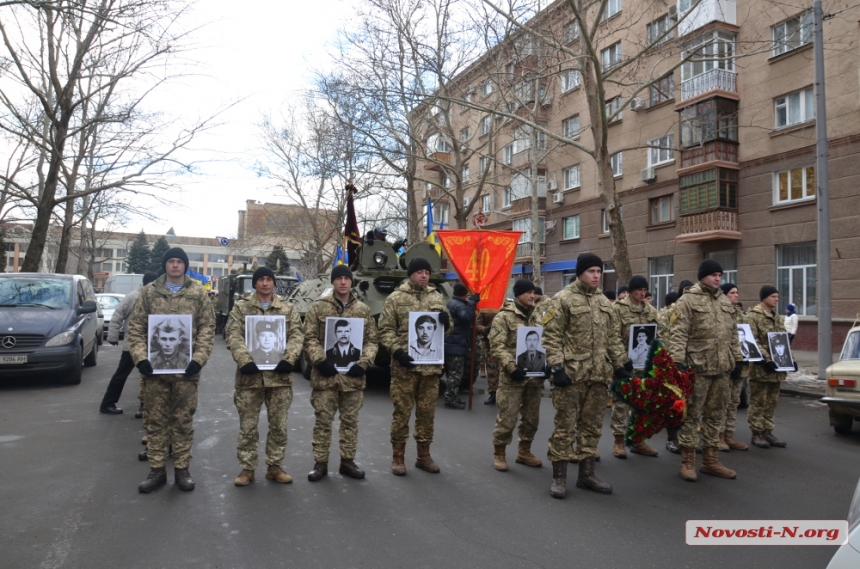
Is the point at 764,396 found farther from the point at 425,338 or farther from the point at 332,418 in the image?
the point at 332,418

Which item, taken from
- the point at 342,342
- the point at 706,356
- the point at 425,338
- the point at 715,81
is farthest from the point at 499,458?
the point at 715,81

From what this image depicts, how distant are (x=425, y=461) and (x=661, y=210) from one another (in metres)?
21.5

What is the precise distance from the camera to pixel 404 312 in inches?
241

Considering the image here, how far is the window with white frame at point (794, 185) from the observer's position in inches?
762

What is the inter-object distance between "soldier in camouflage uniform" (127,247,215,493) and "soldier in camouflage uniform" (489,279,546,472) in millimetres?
2631

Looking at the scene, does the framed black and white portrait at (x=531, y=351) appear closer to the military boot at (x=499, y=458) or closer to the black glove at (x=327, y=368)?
the military boot at (x=499, y=458)

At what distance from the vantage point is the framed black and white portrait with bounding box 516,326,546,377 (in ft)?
19.6

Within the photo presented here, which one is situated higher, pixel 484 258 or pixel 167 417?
pixel 484 258

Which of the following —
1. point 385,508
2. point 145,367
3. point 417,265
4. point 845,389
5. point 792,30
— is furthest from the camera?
point 792,30

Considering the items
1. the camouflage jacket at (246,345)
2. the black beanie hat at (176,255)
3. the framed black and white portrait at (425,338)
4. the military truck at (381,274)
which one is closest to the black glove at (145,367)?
the camouflage jacket at (246,345)

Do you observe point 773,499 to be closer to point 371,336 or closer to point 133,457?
point 371,336

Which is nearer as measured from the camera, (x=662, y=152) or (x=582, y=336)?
(x=582, y=336)

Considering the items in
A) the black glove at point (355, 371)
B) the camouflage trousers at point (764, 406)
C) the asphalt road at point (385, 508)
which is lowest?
the asphalt road at point (385, 508)

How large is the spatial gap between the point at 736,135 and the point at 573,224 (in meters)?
9.36
